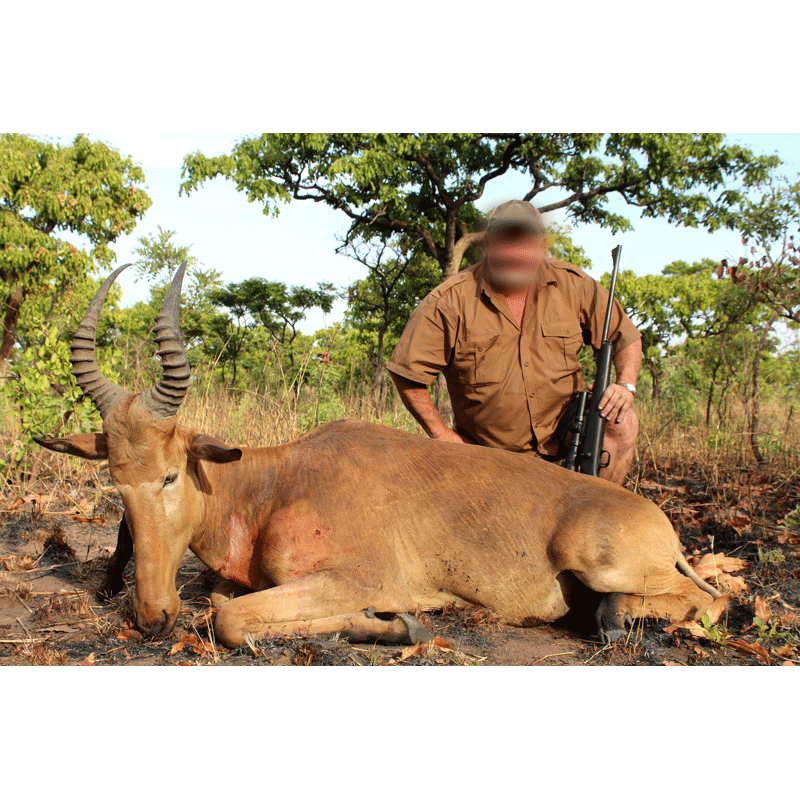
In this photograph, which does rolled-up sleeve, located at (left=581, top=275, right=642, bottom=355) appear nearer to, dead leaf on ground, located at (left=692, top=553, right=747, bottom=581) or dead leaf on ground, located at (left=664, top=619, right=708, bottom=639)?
dead leaf on ground, located at (left=692, top=553, right=747, bottom=581)

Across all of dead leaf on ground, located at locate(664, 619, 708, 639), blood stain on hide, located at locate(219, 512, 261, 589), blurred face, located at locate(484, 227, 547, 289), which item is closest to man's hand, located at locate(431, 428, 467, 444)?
blurred face, located at locate(484, 227, 547, 289)

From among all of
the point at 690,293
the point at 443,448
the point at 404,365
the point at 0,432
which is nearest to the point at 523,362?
the point at 404,365

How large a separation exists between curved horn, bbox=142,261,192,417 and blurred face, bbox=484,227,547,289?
249 centimetres

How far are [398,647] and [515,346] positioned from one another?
248cm

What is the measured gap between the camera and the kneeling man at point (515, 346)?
493 cm

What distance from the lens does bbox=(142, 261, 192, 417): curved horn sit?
319cm

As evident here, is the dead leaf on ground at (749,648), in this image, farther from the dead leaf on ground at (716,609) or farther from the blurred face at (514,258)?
the blurred face at (514,258)

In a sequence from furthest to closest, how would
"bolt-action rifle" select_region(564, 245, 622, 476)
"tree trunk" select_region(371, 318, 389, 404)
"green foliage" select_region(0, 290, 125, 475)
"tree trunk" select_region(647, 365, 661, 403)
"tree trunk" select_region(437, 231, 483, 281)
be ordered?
"tree trunk" select_region(437, 231, 483, 281), "tree trunk" select_region(647, 365, 661, 403), "tree trunk" select_region(371, 318, 389, 404), "green foliage" select_region(0, 290, 125, 475), "bolt-action rifle" select_region(564, 245, 622, 476)

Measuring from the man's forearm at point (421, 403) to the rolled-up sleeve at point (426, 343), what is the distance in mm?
69

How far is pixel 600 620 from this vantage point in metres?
3.38

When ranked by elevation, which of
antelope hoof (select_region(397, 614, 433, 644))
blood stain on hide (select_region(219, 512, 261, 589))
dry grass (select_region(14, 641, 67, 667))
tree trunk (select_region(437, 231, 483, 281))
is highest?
tree trunk (select_region(437, 231, 483, 281))

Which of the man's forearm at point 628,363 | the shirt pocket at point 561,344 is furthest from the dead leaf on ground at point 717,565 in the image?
the shirt pocket at point 561,344

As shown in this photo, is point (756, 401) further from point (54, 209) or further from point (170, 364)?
point (54, 209)

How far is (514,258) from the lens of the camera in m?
4.98
